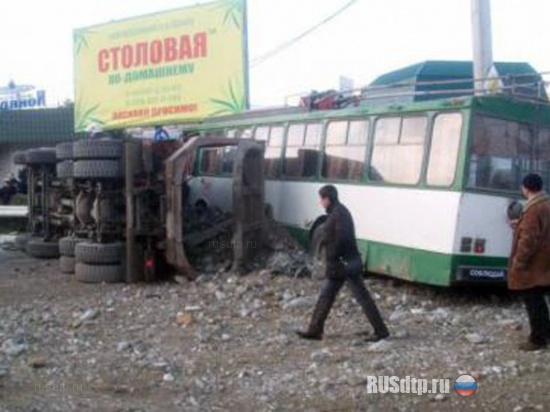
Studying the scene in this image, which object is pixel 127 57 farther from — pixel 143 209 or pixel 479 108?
pixel 479 108

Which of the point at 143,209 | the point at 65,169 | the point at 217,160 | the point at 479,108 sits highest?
the point at 479,108

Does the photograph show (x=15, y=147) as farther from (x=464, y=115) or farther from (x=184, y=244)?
(x=464, y=115)

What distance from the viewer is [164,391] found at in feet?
22.5

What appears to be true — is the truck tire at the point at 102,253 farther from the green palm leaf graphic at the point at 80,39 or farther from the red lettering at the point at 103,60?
the green palm leaf graphic at the point at 80,39

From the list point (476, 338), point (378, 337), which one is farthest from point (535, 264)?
point (378, 337)

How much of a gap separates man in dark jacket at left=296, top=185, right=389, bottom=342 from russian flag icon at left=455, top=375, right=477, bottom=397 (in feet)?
5.51

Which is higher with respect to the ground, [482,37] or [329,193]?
[482,37]

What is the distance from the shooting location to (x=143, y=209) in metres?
12.6

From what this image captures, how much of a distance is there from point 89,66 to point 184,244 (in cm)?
Answer: 1254

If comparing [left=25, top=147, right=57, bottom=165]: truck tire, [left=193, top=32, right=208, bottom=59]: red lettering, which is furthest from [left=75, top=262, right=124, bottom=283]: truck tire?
[left=193, top=32, right=208, bottom=59]: red lettering

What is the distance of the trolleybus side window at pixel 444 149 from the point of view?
10203 millimetres

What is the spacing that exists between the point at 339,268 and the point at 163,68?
47.4 ft

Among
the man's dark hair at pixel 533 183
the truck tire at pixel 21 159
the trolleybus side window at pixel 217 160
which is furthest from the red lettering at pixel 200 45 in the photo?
the man's dark hair at pixel 533 183

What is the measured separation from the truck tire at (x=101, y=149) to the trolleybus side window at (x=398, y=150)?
12.1ft
